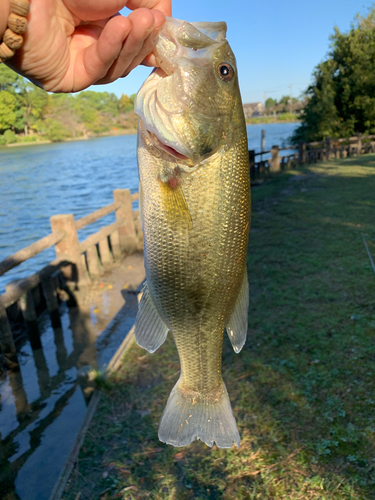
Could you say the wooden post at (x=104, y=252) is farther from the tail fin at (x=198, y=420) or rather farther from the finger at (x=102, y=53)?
the finger at (x=102, y=53)

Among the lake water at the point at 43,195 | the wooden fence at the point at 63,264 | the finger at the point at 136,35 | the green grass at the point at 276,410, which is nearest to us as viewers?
the finger at the point at 136,35

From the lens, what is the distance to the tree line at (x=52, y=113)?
22.6m

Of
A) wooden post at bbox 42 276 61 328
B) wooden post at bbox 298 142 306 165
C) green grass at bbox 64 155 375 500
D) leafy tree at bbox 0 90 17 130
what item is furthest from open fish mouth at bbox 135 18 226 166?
leafy tree at bbox 0 90 17 130

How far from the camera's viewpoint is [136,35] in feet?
4.30

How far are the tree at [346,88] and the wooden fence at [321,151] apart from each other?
5.35 feet

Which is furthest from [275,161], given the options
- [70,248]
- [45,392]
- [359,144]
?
[45,392]

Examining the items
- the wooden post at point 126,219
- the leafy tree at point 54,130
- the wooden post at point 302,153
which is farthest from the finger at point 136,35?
the leafy tree at point 54,130

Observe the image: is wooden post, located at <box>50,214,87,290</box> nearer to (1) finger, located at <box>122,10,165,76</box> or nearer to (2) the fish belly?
(2) the fish belly

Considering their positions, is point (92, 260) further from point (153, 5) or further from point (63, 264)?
point (153, 5)

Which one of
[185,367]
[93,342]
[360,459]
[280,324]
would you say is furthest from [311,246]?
[185,367]

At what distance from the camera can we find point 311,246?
24.5ft

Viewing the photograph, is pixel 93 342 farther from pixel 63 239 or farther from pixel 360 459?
pixel 360 459

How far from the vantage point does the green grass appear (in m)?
2.84

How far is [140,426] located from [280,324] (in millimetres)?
2210
